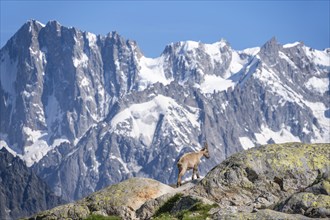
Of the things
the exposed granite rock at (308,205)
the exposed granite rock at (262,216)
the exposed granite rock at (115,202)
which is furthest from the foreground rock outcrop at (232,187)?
the exposed granite rock at (262,216)

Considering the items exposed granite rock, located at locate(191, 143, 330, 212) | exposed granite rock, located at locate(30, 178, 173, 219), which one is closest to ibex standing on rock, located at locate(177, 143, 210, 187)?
exposed granite rock, located at locate(30, 178, 173, 219)

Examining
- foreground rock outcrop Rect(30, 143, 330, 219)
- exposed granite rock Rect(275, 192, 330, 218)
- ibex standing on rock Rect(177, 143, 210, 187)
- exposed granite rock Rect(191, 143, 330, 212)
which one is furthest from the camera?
ibex standing on rock Rect(177, 143, 210, 187)

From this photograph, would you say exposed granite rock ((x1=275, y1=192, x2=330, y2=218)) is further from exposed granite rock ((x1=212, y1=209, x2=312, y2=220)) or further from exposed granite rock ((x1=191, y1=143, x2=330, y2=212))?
exposed granite rock ((x1=191, y1=143, x2=330, y2=212))

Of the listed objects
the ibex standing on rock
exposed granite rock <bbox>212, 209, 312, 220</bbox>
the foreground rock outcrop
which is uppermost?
the ibex standing on rock

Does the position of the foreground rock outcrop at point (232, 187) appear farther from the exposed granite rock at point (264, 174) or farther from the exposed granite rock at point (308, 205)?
the exposed granite rock at point (308, 205)

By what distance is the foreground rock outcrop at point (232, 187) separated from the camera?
34.1 m

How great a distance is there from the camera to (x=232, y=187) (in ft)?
114

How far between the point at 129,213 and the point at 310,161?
28.1ft

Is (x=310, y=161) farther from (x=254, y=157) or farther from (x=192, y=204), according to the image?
(x=192, y=204)

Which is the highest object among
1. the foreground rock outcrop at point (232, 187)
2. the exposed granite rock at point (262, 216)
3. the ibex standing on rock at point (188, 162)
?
the ibex standing on rock at point (188, 162)

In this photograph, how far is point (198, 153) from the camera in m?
41.1

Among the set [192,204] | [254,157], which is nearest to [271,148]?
[254,157]

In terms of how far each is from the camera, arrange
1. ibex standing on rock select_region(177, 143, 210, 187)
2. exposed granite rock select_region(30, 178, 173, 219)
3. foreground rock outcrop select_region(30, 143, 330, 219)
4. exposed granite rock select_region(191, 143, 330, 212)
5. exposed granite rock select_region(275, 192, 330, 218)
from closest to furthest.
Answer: exposed granite rock select_region(275, 192, 330, 218), foreground rock outcrop select_region(30, 143, 330, 219), exposed granite rock select_region(30, 178, 173, 219), exposed granite rock select_region(191, 143, 330, 212), ibex standing on rock select_region(177, 143, 210, 187)

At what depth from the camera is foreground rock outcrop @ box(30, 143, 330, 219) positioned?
34.1 meters
